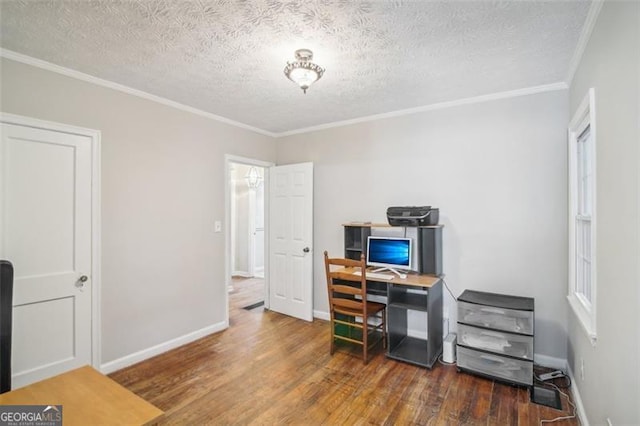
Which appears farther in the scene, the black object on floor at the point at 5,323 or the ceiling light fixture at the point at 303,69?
the ceiling light fixture at the point at 303,69

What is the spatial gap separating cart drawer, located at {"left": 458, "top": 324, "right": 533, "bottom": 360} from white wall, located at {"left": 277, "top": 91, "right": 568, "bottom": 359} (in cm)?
54

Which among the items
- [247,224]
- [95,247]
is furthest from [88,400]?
[247,224]

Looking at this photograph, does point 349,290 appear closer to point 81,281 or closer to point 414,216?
point 414,216

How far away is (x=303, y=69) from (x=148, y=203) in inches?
81.3

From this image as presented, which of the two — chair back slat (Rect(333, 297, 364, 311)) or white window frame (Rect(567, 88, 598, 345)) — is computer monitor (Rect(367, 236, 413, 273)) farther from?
white window frame (Rect(567, 88, 598, 345))

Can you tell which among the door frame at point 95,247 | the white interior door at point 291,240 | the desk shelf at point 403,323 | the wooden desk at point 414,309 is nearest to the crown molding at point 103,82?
the door frame at point 95,247

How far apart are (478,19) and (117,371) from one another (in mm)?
3971

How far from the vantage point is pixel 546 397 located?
7.89 ft

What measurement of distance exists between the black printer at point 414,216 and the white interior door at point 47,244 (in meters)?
2.85

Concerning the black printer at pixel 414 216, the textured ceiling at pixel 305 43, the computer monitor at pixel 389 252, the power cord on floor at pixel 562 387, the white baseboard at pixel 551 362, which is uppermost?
the textured ceiling at pixel 305 43

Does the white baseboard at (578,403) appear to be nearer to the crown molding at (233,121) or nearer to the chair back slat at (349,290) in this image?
the chair back slat at (349,290)

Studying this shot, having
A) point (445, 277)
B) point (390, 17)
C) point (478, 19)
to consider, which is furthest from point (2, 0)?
point (445, 277)

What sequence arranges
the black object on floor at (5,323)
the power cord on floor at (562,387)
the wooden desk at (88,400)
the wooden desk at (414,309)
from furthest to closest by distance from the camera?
the wooden desk at (414,309) → the power cord on floor at (562,387) → the black object on floor at (5,323) → the wooden desk at (88,400)

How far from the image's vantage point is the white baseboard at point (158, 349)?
111 inches
